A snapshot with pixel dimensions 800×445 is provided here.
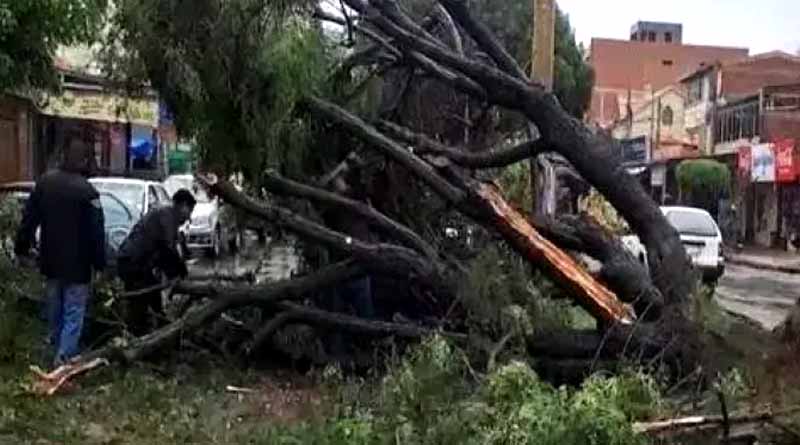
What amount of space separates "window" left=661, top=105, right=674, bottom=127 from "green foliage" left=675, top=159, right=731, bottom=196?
18101 mm

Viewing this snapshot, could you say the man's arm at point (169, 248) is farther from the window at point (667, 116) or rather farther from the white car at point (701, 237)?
the window at point (667, 116)

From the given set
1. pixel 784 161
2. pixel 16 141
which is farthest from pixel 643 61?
pixel 16 141

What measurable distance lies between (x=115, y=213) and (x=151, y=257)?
6.79 meters

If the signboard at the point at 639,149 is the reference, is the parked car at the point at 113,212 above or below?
below

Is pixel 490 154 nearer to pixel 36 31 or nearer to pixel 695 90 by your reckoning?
pixel 36 31

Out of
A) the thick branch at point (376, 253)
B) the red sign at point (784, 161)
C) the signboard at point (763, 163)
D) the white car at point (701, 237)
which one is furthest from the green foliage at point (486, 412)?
the signboard at point (763, 163)

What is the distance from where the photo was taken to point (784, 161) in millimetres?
43688

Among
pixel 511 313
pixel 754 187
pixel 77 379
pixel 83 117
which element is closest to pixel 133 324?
pixel 77 379

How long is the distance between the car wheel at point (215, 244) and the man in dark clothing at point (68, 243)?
10290 millimetres

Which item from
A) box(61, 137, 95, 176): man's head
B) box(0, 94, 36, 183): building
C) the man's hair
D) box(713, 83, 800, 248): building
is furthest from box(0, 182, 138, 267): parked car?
box(713, 83, 800, 248): building

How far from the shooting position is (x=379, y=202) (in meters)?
11.1

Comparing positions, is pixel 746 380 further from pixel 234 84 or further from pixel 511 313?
pixel 234 84

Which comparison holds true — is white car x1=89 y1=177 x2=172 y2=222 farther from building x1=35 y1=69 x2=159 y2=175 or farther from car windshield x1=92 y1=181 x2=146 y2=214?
building x1=35 y1=69 x2=159 y2=175

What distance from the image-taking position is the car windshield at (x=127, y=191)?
60.5 ft
